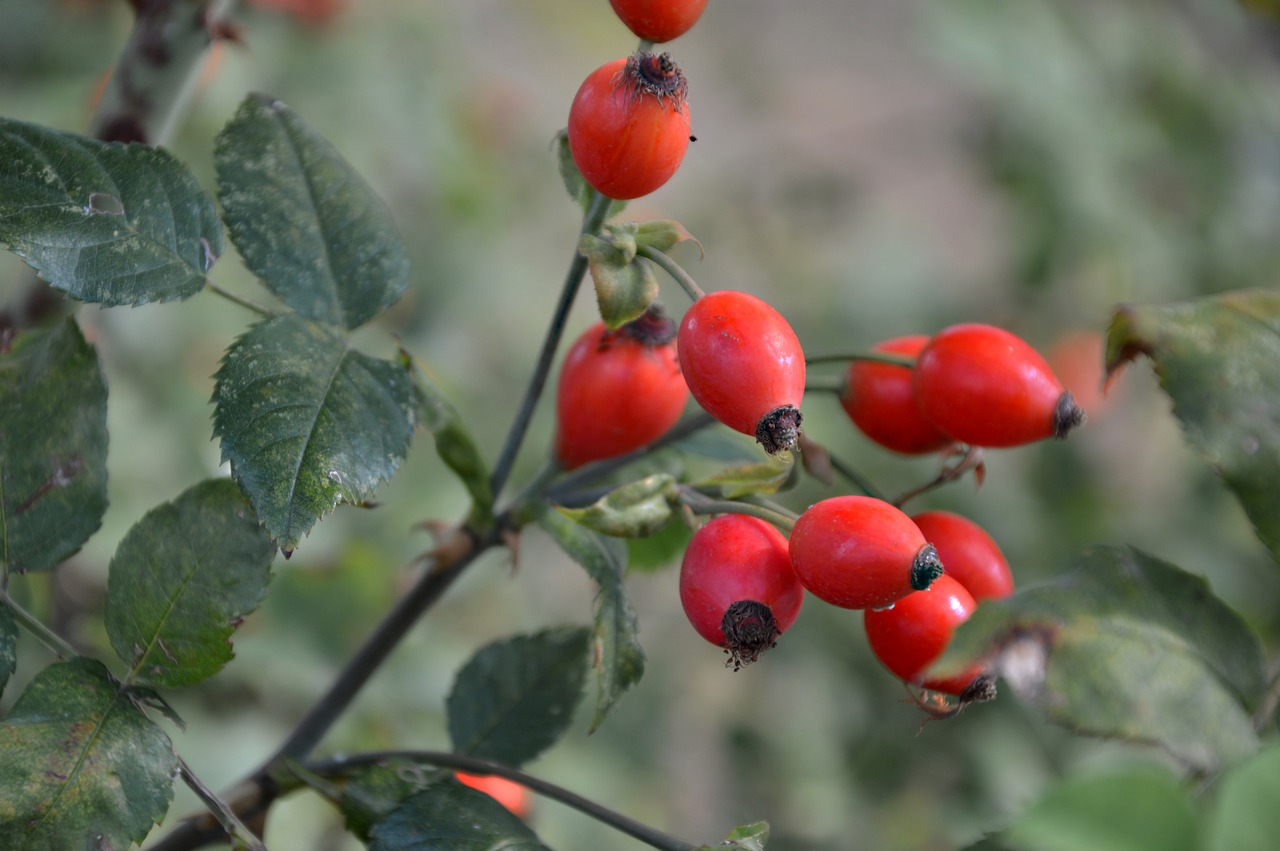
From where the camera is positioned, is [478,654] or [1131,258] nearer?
[478,654]

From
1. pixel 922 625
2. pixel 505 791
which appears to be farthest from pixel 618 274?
pixel 505 791

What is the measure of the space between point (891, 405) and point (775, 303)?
2439 mm

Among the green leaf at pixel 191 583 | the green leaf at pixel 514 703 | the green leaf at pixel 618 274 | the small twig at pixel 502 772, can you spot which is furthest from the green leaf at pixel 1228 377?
the green leaf at pixel 191 583

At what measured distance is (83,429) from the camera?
37.9 inches

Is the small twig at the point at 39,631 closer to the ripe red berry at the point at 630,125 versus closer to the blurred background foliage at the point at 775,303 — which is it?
the ripe red berry at the point at 630,125

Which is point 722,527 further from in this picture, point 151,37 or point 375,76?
point 375,76

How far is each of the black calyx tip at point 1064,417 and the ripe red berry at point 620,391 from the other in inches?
15.1

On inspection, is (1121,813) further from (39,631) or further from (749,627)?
(39,631)

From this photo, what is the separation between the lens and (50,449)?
96 centimetres

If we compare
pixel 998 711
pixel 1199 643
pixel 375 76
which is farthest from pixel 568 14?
pixel 1199 643

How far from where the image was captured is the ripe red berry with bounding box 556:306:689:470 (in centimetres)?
116

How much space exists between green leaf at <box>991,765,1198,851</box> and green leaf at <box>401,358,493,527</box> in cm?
61

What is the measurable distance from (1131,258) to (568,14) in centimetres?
223

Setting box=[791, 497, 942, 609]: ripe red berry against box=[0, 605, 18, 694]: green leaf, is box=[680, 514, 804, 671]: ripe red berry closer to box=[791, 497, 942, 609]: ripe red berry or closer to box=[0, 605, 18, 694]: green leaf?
box=[791, 497, 942, 609]: ripe red berry
